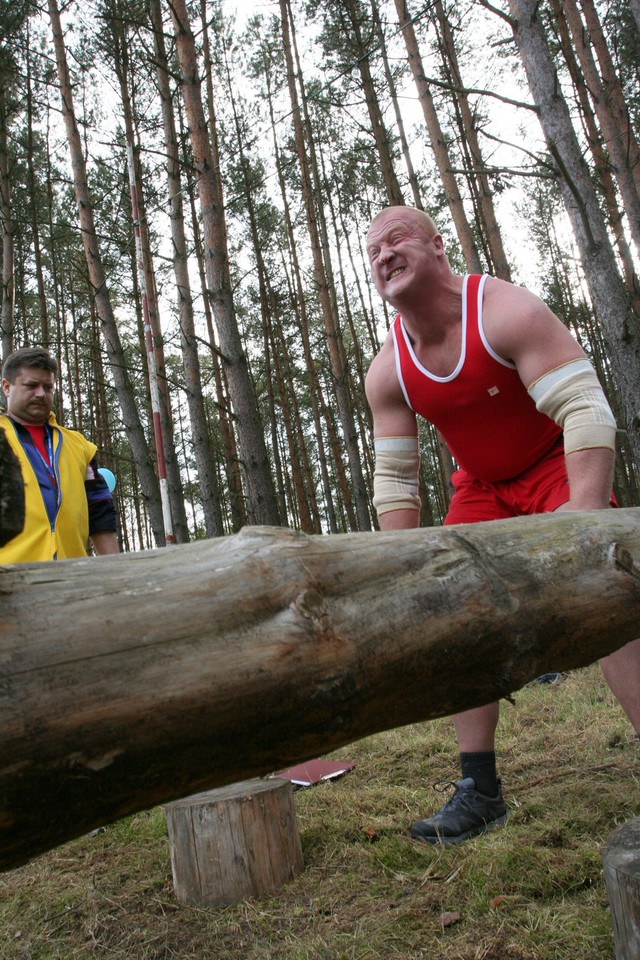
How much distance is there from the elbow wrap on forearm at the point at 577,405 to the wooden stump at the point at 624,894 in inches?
41.4

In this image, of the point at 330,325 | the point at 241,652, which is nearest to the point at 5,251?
the point at 330,325

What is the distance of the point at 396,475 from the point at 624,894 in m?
1.54

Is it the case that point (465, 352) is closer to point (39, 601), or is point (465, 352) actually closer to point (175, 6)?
point (39, 601)

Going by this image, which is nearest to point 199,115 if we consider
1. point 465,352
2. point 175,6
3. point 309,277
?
point 175,6

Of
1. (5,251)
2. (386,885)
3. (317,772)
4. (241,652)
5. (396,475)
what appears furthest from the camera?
(5,251)

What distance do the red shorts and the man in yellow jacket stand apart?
1.66 metres

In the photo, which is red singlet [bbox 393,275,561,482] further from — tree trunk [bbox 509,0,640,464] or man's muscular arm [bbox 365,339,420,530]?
tree trunk [bbox 509,0,640,464]

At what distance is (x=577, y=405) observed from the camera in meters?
2.17

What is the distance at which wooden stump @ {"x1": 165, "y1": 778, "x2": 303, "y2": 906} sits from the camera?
2467 millimetres

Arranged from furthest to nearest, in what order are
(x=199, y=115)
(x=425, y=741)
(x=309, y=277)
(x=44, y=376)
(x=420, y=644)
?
(x=309, y=277), (x=199, y=115), (x=425, y=741), (x=44, y=376), (x=420, y=644)

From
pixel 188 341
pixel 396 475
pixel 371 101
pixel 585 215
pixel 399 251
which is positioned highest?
pixel 371 101

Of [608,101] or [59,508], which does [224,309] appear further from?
[608,101]

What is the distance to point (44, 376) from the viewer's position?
10.9 feet

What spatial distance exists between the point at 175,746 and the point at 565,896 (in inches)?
64.1
